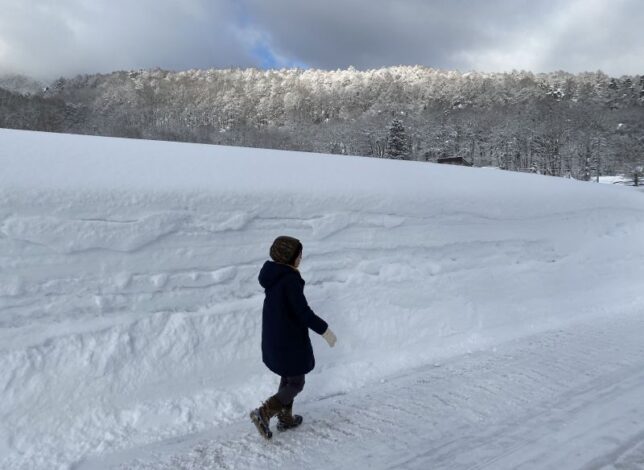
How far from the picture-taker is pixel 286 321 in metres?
3.40

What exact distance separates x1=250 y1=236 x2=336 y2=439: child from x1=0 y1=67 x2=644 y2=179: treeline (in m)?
63.2

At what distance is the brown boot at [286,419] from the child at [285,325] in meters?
0.08

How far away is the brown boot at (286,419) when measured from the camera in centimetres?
359

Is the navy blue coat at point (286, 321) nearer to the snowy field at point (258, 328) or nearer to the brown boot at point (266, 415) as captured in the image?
the brown boot at point (266, 415)

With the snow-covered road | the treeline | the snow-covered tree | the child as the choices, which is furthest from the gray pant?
the treeline

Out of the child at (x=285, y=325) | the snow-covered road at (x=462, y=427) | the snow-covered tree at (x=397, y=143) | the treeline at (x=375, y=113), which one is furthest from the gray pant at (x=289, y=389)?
the treeline at (x=375, y=113)

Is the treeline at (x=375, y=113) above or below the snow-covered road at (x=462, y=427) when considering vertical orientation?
above

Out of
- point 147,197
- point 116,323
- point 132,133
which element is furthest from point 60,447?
point 132,133

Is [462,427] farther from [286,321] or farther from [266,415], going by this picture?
[286,321]

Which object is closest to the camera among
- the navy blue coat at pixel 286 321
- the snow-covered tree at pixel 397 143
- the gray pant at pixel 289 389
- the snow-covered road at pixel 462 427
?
the snow-covered road at pixel 462 427

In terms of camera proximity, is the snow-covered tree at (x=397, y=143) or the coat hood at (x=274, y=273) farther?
the snow-covered tree at (x=397, y=143)

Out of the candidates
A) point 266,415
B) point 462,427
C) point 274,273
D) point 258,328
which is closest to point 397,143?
point 258,328

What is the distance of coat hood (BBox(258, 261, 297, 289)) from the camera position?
340 centimetres

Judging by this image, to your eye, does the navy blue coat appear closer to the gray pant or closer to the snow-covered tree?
the gray pant
